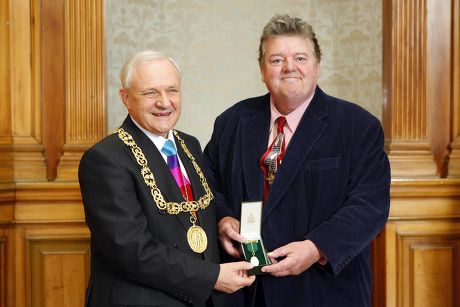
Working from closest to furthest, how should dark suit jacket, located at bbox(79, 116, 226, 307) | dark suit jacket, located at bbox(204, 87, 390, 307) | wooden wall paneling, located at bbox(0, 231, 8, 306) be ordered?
dark suit jacket, located at bbox(79, 116, 226, 307) → dark suit jacket, located at bbox(204, 87, 390, 307) → wooden wall paneling, located at bbox(0, 231, 8, 306)

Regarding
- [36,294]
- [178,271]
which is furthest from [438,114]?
[36,294]

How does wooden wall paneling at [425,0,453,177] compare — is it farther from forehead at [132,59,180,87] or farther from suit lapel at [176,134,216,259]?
forehead at [132,59,180,87]

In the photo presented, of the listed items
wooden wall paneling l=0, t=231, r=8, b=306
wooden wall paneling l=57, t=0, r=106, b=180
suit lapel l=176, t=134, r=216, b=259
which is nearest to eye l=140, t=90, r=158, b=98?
suit lapel l=176, t=134, r=216, b=259

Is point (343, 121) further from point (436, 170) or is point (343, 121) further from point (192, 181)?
point (436, 170)

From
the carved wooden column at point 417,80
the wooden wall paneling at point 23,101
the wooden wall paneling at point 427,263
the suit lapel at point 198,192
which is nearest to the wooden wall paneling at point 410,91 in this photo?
the carved wooden column at point 417,80

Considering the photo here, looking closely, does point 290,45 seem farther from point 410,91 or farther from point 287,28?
point 410,91

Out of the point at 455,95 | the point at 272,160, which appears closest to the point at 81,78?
the point at 272,160

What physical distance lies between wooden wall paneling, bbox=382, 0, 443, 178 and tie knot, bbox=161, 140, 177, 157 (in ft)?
5.45

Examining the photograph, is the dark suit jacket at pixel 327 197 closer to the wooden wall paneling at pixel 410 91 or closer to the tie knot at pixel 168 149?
the tie knot at pixel 168 149

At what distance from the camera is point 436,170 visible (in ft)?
12.0

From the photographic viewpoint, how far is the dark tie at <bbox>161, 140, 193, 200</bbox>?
2374 mm

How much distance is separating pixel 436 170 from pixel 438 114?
0.32m

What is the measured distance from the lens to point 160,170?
7.48 feet

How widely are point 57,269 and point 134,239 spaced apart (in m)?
1.54
